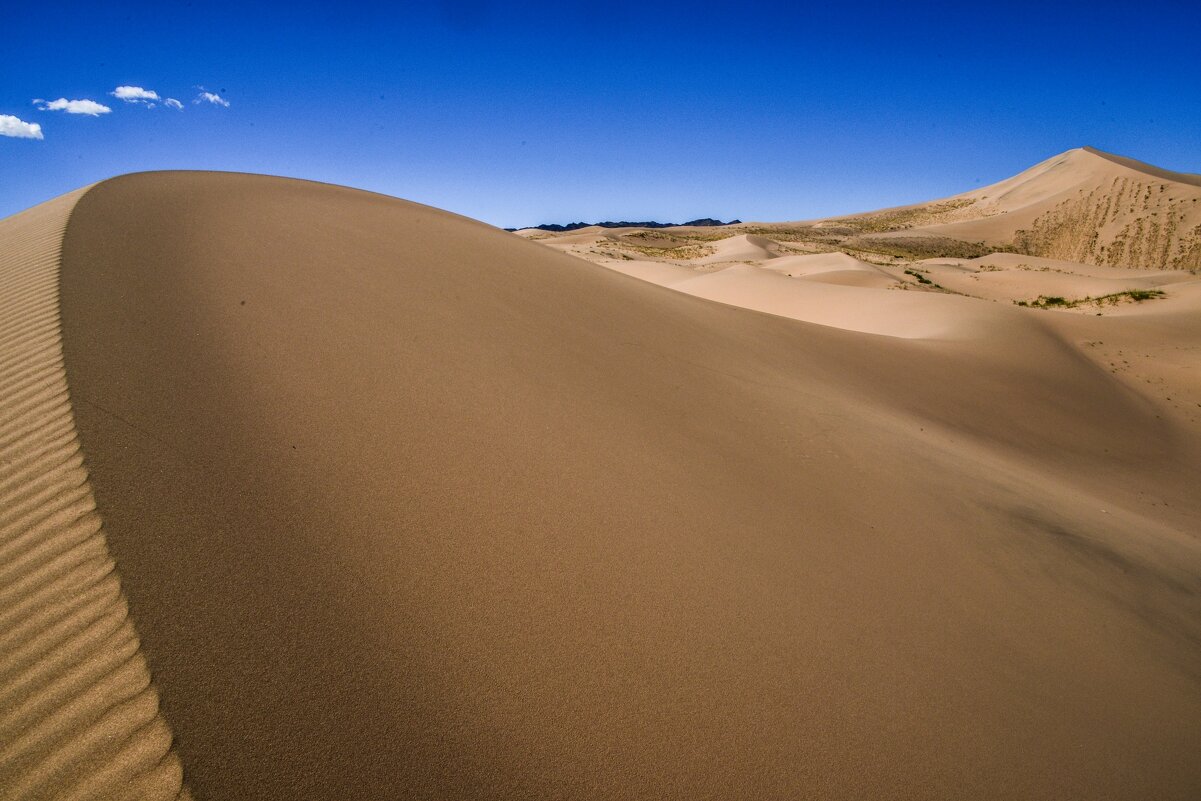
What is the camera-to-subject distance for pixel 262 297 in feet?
15.5

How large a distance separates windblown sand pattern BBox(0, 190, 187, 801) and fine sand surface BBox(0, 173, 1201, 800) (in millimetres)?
48

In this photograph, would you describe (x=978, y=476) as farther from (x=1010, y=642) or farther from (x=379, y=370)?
(x=379, y=370)

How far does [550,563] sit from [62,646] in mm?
1759

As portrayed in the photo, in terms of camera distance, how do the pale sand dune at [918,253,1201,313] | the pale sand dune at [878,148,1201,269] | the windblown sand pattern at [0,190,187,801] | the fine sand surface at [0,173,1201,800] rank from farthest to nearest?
1. the pale sand dune at [878,148,1201,269]
2. the pale sand dune at [918,253,1201,313]
3. the fine sand surface at [0,173,1201,800]
4. the windblown sand pattern at [0,190,187,801]

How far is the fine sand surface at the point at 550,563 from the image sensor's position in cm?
209

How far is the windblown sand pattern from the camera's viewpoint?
1618 millimetres

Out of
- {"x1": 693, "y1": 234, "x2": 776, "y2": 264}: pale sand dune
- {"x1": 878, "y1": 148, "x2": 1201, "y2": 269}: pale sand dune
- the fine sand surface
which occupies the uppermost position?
{"x1": 878, "y1": 148, "x2": 1201, "y2": 269}: pale sand dune

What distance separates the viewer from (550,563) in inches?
113

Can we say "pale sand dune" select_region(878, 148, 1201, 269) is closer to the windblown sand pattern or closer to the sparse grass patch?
the sparse grass patch

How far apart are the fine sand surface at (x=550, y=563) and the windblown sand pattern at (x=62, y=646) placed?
0.16 ft

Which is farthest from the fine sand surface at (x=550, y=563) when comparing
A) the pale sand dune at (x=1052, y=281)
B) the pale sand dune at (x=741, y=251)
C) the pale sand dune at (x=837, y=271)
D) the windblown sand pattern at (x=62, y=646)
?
the pale sand dune at (x=741, y=251)

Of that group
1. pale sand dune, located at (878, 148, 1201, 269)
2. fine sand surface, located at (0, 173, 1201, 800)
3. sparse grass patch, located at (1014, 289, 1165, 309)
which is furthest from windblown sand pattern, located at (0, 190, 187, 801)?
pale sand dune, located at (878, 148, 1201, 269)

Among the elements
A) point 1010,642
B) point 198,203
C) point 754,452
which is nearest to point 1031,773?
point 1010,642

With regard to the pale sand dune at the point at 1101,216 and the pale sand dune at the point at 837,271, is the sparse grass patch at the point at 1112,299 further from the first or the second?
the pale sand dune at the point at 1101,216
